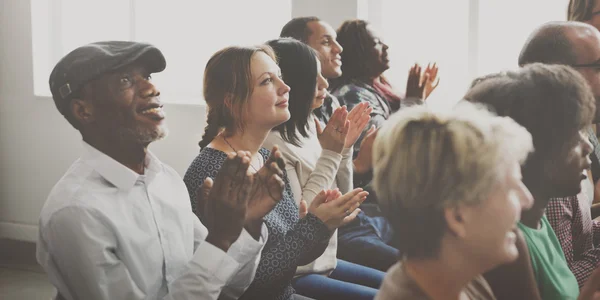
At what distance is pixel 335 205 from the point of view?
69.0 inches

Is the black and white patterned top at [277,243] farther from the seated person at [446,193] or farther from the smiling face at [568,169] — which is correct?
the seated person at [446,193]

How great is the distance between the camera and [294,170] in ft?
7.22

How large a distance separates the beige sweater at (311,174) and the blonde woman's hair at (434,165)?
0.93 meters

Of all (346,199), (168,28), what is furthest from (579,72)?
(168,28)

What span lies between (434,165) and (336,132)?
953mm

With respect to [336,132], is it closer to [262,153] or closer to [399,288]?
[262,153]

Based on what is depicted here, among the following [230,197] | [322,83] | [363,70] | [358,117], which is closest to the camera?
[230,197]

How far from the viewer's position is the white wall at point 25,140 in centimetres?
479

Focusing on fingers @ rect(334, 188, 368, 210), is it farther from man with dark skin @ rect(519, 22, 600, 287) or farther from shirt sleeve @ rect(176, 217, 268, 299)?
man with dark skin @ rect(519, 22, 600, 287)

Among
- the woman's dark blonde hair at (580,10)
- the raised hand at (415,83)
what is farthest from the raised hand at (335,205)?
the woman's dark blonde hair at (580,10)

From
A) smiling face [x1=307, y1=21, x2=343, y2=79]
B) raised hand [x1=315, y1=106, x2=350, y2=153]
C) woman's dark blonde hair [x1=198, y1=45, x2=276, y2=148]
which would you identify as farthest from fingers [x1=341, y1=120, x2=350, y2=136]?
smiling face [x1=307, y1=21, x2=343, y2=79]

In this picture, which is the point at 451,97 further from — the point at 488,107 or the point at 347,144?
the point at 488,107

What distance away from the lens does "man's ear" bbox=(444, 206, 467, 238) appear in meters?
1.07

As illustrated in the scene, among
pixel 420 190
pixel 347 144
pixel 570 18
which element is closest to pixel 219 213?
pixel 420 190
